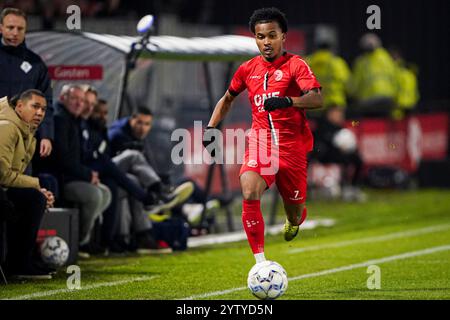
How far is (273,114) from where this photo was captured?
9.85 metres

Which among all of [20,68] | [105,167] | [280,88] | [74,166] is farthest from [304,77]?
[105,167]

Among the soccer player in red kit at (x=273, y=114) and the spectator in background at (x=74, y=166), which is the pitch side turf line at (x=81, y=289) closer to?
the soccer player in red kit at (x=273, y=114)

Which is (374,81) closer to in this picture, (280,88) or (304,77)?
(280,88)

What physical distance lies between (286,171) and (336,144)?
11063 mm

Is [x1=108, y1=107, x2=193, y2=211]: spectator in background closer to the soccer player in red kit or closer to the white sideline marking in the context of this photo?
the white sideline marking

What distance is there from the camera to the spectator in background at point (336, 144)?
20938 mm

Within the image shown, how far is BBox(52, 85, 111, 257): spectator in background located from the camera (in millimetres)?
12336

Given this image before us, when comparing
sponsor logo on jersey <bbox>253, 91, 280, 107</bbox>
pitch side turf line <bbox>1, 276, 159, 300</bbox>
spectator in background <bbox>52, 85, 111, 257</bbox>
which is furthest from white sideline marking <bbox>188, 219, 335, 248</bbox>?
sponsor logo on jersey <bbox>253, 91, 280, 107</bbox>

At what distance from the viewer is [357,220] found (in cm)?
1777

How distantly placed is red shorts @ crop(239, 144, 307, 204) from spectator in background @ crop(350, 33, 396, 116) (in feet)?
40.1

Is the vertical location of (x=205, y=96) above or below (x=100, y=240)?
above

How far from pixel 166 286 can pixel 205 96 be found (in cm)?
677
